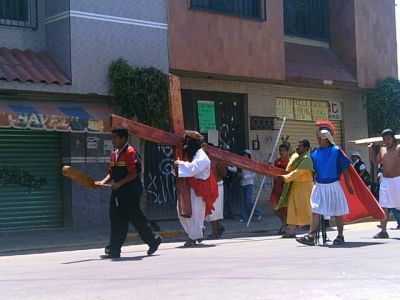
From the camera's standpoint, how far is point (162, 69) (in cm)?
1634

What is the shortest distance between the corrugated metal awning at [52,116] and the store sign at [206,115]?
3.34 m

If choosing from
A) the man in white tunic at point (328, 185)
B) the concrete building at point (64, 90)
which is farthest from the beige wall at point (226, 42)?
the man in white tunic at point (328, 185)

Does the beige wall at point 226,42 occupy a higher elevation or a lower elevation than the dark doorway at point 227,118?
higher

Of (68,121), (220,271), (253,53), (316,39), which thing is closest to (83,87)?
(68,121)

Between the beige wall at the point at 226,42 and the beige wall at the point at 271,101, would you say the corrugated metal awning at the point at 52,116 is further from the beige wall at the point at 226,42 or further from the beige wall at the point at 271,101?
the beige wall at the point at 271,101

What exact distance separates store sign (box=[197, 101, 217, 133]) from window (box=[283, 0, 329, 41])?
13.4ft

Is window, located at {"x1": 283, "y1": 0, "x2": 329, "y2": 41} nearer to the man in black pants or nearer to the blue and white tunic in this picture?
the blue and white tunic

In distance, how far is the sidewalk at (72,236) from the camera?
41.7 feet

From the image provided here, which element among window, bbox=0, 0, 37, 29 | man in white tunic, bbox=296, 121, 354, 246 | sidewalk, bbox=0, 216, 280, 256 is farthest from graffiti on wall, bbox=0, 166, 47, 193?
man in white tunic, bbox=296, 121, 354, 246

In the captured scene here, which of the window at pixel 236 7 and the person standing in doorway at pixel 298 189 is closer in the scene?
the person standing in doorway at pixel 298 189

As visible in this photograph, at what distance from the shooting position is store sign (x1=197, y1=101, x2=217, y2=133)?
18.1 m

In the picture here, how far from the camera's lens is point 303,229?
14875mm

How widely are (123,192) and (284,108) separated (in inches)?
442

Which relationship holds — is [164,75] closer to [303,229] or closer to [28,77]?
[28,77]
